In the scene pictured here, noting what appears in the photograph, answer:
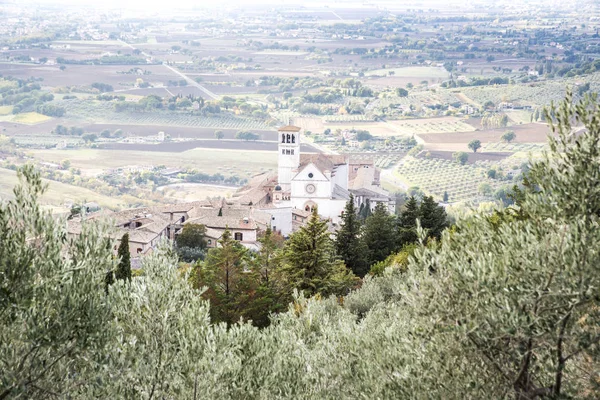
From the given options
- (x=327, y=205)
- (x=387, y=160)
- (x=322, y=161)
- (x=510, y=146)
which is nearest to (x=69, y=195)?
(x=387, y=160)

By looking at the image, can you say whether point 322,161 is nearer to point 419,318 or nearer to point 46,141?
point 419,318

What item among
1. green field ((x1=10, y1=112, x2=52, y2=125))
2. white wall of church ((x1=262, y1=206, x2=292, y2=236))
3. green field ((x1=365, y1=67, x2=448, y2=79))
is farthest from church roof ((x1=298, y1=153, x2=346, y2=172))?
green field ((x1=365, y1=67, x2=448, y2=79))

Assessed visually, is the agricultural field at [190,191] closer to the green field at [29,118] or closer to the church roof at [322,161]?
the church roof at [322,161]

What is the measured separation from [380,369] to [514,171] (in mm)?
86569

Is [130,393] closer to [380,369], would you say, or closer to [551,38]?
[380,369]

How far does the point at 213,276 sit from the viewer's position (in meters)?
17.6

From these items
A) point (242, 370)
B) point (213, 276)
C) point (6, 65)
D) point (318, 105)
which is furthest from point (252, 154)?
point (242, 370)

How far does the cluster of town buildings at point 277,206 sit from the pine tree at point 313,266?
13.4m

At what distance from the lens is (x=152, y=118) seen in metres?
143

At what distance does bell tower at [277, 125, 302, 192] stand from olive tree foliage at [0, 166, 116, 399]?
3985 centimetres

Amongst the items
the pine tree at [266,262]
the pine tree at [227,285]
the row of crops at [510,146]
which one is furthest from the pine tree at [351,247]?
the row of crops at [510,146]

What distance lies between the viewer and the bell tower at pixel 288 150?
47.4 m

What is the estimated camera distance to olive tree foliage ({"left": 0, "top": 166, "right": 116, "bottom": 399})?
689cm

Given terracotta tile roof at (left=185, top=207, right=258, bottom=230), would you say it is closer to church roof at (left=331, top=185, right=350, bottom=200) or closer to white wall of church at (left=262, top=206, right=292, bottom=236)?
white wall of church at (left=262, top=206, right=292, bottom=236)
